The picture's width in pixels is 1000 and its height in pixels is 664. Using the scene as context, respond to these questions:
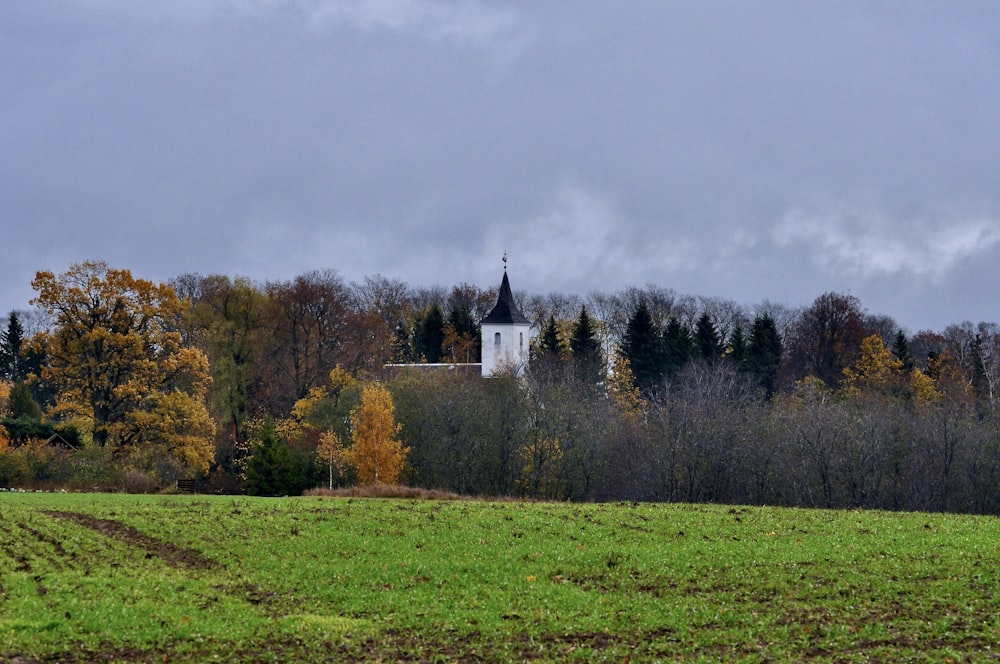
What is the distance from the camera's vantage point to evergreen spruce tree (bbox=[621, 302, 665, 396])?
92812 millimetres

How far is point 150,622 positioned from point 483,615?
21.4ft

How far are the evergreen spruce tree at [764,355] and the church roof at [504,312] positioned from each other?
82.2ft

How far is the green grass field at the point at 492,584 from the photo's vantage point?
1702 centimetres

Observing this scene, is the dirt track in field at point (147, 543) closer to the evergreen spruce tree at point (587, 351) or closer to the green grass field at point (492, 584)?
the green grass field at point (492, 584)

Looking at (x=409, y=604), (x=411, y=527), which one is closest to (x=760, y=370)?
(x=411, y=527)

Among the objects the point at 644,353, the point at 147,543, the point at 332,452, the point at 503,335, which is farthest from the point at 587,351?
the point at 147,543

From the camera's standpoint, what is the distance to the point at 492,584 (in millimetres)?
22797

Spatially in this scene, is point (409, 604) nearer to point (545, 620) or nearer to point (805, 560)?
point (545, 620)

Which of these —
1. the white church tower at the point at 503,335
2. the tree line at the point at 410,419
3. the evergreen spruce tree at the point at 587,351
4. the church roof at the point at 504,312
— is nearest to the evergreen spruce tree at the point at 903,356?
the tree line at the point at 410,419

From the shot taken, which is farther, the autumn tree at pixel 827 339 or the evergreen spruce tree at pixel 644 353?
the autumn tree at pixel 827 339

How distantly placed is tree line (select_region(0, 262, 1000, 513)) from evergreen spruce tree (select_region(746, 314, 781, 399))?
10.9ft

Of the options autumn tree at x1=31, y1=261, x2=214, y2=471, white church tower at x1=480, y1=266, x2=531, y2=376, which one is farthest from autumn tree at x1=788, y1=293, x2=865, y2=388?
autumn tree at x1=31, y1=261, x2=214, y2=471

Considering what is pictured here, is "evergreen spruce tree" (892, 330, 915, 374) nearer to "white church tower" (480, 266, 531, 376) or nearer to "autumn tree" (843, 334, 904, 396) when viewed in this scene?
"autumn tree" (843, 334, 904, 396)

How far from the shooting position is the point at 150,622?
58.5 feet
